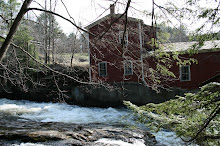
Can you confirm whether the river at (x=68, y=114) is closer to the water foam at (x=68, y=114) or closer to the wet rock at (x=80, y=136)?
the water foam at (x=68, y=114)

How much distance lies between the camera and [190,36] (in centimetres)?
372

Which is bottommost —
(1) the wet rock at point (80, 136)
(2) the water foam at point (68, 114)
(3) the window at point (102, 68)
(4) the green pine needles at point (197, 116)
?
(2) the water foam at point (68, 114)

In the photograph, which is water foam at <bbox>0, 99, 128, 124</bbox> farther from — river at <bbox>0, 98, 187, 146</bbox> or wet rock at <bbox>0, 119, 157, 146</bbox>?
wet rock at <bbox>0, 119, 157, 146</bbox>

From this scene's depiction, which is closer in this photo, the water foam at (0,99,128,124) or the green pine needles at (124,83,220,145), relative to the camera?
the green pine needles at (124,83,220,145)

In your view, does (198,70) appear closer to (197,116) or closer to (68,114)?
(68,114)

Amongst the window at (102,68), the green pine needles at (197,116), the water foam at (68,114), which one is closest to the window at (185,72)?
the water foam at (68,114)

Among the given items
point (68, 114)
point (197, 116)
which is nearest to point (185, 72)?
point (68, 114)

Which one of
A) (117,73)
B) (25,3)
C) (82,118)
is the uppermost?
(25,3)

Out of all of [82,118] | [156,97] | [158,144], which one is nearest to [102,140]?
[158,144]

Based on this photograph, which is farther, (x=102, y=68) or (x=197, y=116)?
(x=102, y=68)

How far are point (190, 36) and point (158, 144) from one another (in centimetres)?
481

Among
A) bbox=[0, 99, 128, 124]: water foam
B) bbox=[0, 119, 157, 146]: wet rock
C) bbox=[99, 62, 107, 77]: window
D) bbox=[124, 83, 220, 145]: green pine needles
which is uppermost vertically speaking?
bbox=[99, 62, 107, 77]: window

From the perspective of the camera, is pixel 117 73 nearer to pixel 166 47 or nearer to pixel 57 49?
pixel 57 49

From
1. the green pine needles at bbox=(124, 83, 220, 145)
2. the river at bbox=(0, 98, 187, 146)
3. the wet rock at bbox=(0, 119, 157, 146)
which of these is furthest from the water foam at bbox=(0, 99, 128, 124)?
the green pine needles at bbox=(124, 83, 220, 145)
